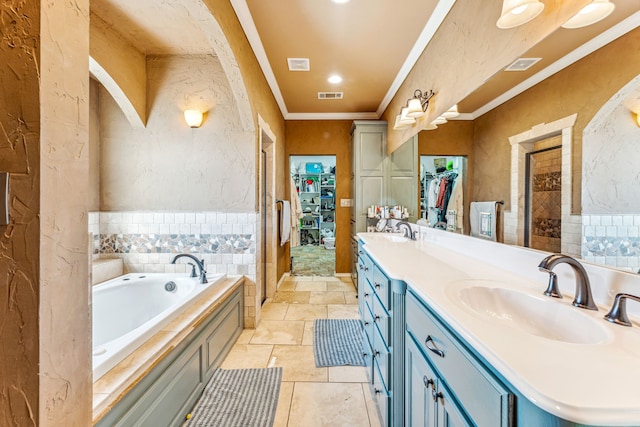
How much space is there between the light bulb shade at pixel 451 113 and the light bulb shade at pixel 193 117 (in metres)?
2.07

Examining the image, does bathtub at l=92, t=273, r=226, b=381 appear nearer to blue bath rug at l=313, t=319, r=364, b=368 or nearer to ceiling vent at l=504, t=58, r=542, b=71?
blue bath rug at l=313, t=319, r=364, b=368

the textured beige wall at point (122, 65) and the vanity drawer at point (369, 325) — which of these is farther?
the textured beige wall at point (122, 65)

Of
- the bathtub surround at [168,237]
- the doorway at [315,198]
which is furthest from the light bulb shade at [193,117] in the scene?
the doorway at [315,198]

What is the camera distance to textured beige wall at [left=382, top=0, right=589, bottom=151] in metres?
1.14

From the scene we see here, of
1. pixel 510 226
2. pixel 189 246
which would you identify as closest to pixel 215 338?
pixel 189 246

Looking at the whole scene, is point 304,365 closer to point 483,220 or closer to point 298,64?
point 483,220

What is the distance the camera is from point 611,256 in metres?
0.91

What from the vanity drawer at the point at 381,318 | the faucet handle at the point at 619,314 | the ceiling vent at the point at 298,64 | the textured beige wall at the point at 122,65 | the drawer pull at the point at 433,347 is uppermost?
the ceiling vent at the point at 298,64

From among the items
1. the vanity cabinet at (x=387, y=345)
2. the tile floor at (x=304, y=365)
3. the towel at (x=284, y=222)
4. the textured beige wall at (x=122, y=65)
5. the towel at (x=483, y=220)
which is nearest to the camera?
the vanity cabinet at (x=387, y=345)

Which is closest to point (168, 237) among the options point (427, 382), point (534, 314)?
point (427, 382)

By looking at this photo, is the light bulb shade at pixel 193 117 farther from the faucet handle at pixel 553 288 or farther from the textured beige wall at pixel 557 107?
the faucet handle at pixel 553 288

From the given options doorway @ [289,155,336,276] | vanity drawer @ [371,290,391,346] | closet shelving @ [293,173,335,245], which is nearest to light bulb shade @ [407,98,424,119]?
vanity drawer @ [371,290,391,346]

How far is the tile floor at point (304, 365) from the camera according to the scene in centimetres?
163

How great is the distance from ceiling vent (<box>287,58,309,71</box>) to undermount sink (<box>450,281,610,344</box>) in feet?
8.58
